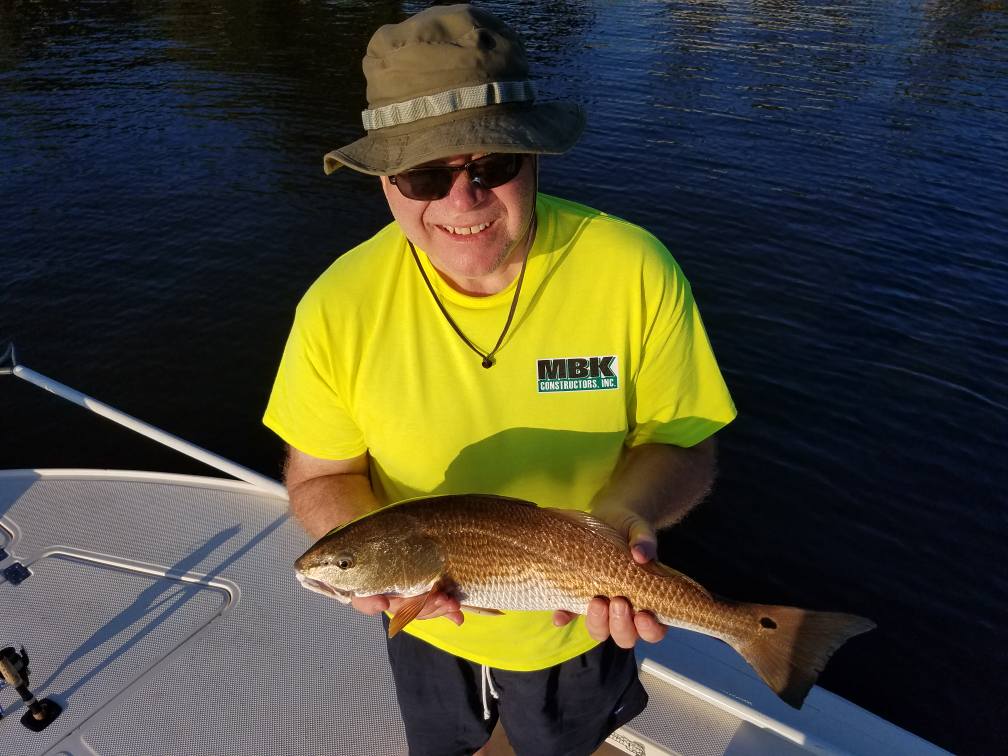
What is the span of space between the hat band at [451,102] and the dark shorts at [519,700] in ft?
7.85

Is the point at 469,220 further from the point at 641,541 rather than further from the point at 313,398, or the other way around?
the point at 641,541

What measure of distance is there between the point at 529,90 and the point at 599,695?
2813mm

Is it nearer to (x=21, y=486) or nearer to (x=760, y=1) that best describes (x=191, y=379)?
(x=21, y=486)

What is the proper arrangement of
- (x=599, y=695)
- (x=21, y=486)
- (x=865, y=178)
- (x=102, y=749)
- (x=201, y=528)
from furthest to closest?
(x=865, y=178) → (x=21, y=486) → (x=201, y=528) → (x=102, y=749) → (x=599, y=695)

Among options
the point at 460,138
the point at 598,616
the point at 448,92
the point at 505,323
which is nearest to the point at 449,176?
the point at 460,138

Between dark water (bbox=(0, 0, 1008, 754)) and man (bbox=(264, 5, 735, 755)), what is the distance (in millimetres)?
6895

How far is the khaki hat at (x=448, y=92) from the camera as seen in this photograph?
7.45 feet

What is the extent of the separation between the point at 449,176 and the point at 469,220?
0.17 m

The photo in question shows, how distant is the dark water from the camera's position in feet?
30.5

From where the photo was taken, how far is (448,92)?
2293 mm

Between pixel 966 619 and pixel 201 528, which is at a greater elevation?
pixel 201 528

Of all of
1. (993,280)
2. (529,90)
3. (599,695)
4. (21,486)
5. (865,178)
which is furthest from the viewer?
(865,178)

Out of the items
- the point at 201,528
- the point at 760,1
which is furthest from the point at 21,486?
the point at 760,1

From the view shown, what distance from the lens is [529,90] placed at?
8.00 ft
